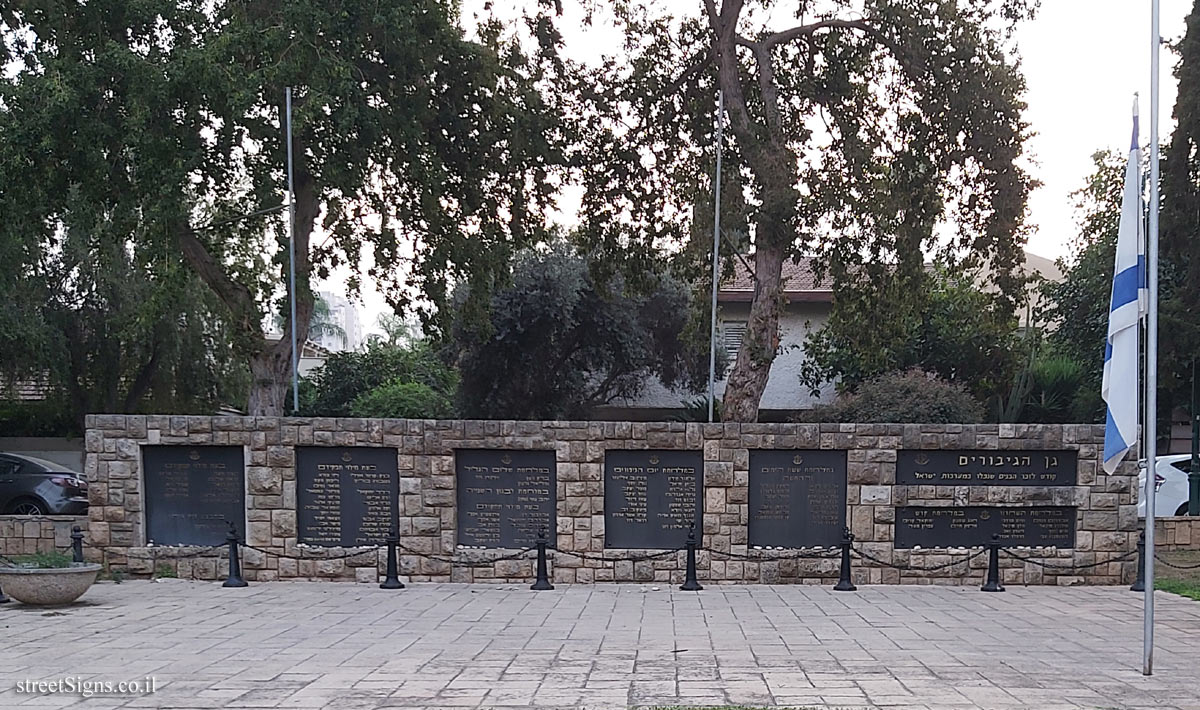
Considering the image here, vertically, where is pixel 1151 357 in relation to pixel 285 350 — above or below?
below

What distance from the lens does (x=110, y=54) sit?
15.0 meters

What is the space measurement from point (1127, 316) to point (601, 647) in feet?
17.0

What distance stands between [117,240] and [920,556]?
12929 millimetres

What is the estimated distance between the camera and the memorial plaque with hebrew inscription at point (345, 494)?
45.3 ft

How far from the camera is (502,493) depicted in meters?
13.8

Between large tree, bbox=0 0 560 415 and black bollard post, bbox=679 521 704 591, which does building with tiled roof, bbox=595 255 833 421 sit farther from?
black bollard post, bbox=679 521 704 591

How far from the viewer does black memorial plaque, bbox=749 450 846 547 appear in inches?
543

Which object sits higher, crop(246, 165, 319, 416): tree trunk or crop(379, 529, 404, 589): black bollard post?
crop(246, 165, 319, 416): tree trunk

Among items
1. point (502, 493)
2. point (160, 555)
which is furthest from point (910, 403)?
point (160, 555)

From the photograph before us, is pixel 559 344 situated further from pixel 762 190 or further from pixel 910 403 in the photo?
pixel 762 190

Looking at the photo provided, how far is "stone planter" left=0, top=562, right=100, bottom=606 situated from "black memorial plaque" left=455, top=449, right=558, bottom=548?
4426 mm

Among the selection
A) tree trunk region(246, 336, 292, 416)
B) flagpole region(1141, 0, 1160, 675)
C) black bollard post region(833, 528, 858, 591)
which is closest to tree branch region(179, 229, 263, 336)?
tree trunk region(246, 336, 292, 416)

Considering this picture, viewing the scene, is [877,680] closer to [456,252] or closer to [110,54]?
[456,252]

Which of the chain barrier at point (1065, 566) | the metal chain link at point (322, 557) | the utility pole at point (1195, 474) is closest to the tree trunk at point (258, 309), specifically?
the metal chain link at point (322, 557)
